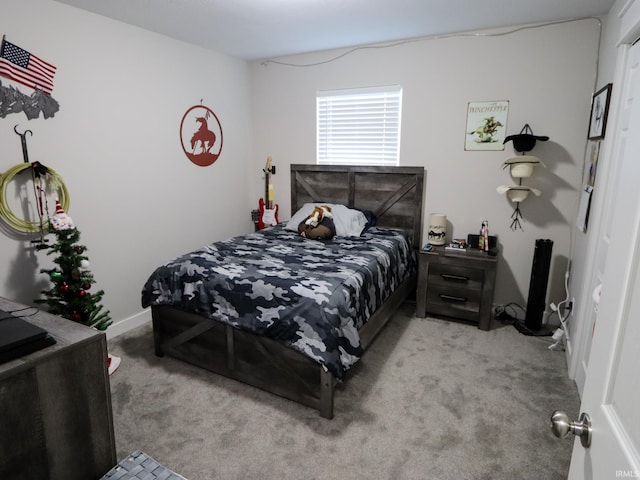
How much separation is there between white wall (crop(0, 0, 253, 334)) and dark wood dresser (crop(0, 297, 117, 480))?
1589 mm

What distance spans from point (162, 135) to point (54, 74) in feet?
3.04

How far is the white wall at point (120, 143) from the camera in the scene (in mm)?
2527

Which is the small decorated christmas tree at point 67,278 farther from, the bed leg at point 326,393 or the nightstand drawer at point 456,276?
the nightstand drawer at point 456,276

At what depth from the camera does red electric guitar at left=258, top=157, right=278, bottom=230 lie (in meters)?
4.42

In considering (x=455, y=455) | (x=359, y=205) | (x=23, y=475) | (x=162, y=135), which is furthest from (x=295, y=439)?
(x=162, y=135)

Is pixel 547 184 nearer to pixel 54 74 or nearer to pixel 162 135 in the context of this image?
pixel 162 135

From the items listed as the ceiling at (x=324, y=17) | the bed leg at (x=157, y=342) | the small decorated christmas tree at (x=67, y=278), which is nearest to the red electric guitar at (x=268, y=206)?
the ceiling at (x=324, y=17)

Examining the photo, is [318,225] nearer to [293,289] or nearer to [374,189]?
[374,189]

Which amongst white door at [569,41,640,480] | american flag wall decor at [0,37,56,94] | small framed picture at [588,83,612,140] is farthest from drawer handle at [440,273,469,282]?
american flag wall decor at [0,37,56,94]

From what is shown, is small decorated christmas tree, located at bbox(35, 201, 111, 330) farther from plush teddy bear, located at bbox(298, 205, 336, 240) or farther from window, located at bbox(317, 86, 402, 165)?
window, located at bbox(317, 86, 402, 165)

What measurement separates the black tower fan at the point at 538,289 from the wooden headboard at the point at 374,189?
1036mm

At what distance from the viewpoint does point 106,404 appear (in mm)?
1432

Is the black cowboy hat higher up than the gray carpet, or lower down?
higher up

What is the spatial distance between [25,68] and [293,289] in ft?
7.19
